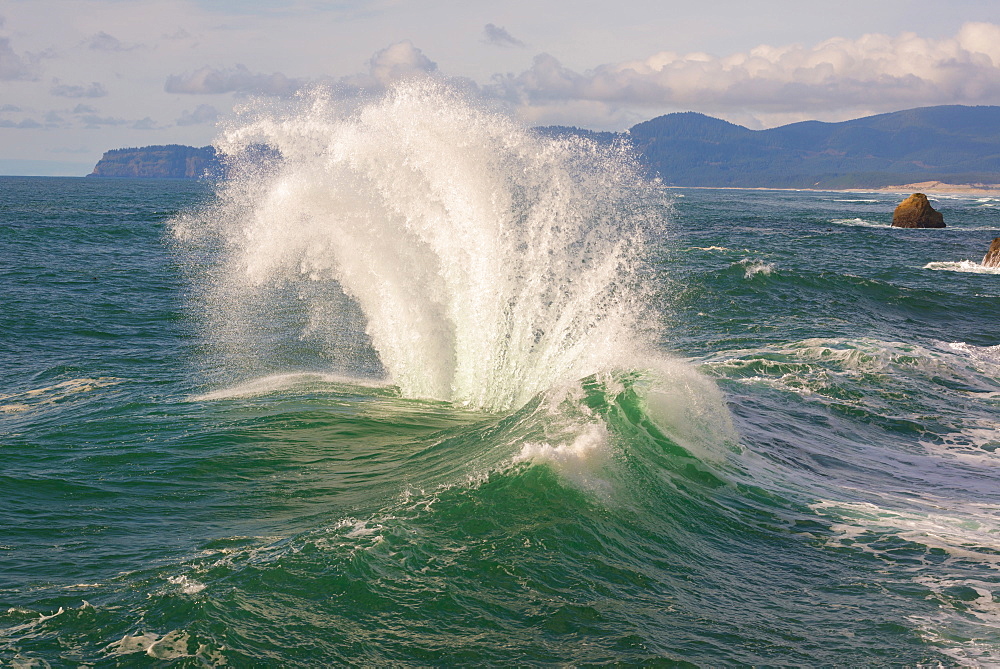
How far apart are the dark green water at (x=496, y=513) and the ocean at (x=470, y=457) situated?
0.13 ft

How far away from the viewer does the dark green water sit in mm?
5320

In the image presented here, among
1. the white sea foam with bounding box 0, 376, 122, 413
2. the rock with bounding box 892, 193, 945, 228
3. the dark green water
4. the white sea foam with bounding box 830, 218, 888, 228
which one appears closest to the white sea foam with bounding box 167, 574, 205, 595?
the dark green water

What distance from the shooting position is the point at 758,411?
12.2 metres

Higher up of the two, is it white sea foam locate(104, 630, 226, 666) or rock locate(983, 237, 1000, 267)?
rock locate(983, 237, 1000, 267)

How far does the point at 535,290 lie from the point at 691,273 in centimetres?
1815

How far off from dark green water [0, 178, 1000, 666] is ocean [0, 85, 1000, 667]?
4 centimetres

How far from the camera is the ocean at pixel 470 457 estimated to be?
→ 545cm

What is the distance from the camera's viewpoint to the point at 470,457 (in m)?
8.66

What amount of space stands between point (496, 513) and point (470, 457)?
5.41ft

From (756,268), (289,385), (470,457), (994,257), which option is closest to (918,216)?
(994,257)

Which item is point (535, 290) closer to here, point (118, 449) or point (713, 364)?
point (713, 364)

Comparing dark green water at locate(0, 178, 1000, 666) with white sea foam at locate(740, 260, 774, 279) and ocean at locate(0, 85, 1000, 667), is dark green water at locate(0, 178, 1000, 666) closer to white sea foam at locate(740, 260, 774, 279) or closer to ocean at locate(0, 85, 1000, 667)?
ocean at locate(0, 85, 1000, 667)

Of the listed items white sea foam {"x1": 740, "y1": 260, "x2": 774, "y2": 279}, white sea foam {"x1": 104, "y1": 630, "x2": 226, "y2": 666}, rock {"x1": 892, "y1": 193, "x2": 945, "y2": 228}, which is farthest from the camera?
rock {"x1": 892, "y1": 193, "x2": 945, "y2": 228}

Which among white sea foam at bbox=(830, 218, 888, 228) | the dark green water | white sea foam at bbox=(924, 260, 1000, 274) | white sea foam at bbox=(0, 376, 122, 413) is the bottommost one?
the dark green water
